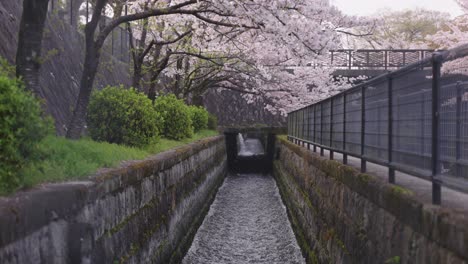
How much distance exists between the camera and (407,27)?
53.0 meters

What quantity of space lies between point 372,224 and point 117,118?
5.28 m

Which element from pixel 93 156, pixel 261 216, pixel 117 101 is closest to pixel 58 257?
pixel 93 156

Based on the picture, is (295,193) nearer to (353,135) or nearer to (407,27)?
(353,135)

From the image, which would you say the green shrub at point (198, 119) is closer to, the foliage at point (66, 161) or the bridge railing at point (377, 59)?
the bridge railing at point (377, 59)

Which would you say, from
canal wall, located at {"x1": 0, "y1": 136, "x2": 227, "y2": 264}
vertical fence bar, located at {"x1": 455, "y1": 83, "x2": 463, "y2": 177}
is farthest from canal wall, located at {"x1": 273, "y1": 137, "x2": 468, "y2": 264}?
canal wall, located at {"x1": 0, "y1": 136, "x2": 227, "y2": 264}

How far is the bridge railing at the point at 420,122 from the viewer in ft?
12.6

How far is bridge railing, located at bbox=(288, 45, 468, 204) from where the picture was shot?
3.83 meters

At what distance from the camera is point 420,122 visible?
436cm

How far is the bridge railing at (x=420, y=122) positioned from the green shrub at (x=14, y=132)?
2942 millimetres

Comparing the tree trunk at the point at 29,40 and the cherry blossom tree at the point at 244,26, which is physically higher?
the cherry blossom tree at the point at 244,26

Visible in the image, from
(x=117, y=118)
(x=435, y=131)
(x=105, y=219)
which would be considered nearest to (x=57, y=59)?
(x=117, y=118)

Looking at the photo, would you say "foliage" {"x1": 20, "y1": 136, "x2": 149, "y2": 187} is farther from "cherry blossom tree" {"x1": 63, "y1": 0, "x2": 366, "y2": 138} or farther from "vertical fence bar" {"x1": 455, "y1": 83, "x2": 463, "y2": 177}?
"vertical fence bar" {"x1": 455, "y1": 83, "x2": 463, "y2": 177}

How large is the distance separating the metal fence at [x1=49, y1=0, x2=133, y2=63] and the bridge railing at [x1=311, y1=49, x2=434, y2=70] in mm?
12582

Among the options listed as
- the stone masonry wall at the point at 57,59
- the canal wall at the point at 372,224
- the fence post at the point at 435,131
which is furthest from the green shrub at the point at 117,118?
the fence post at the point at 435,131
